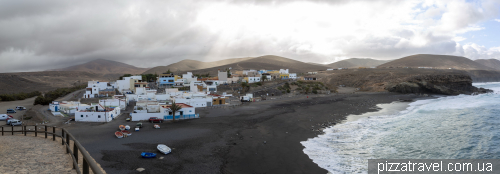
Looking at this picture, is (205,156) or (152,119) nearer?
(205,156)

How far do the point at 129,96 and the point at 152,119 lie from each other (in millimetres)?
18504

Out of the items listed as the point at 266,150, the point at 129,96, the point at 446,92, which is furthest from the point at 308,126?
the point at 446,92

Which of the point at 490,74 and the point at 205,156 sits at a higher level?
the point at 490,74

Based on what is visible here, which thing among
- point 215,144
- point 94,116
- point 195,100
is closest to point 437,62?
point 195,100

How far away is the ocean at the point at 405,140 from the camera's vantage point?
14984 mm

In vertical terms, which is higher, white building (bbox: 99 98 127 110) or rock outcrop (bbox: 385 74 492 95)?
rock outcrop (bbox: 385 74 492 95)

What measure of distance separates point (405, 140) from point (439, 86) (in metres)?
53.2

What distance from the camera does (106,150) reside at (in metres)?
16.4

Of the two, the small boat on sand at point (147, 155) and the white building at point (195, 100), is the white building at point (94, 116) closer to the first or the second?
the white building at point (195, 100)

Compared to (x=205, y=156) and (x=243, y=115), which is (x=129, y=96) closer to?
(x=243, y=115)

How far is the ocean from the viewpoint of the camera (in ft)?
49.2

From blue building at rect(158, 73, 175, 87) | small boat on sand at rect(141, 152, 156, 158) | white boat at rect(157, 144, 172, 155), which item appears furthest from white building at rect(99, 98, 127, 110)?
blue building at rect(158, 73, 175, 87)

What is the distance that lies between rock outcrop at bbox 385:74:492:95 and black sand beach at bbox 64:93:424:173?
40.4 m

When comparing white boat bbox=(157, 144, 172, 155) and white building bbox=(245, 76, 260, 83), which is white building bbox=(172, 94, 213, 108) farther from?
white building bbox=(245, 76, 260, 83)
